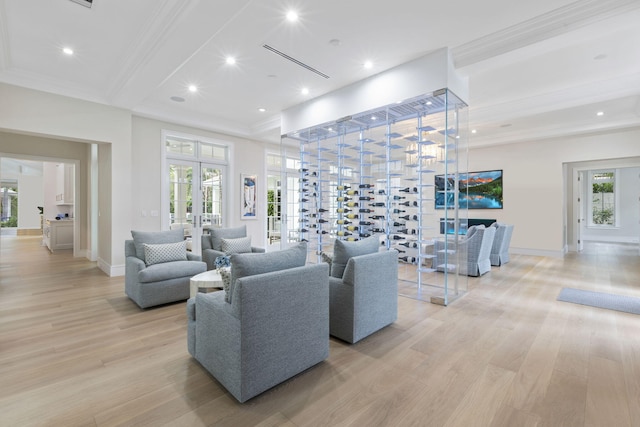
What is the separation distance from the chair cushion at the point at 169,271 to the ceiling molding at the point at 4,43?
3012 millimetres

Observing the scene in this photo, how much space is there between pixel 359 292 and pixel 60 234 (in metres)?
9.54

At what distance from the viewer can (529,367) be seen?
2.27 meters

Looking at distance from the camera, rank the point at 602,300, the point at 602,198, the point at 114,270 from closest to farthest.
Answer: the point at 602,300, the point at 114,270, the point at 602,198

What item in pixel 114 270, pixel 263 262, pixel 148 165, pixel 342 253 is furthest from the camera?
pixel 148 165

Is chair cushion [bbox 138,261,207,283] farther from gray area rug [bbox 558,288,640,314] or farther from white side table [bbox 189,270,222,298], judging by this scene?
gray area rug [bbox 558,288,640,314]

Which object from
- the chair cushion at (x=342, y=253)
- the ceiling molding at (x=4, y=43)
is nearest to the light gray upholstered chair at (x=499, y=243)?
the chair cushion at (x=342, y=253)

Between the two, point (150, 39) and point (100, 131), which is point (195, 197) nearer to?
point (100, 131)

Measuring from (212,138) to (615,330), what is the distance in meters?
7.28

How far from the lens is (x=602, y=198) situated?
10.5 m

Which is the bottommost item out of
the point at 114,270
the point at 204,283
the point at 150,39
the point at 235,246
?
the point at 114,270

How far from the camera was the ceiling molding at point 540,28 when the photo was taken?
9.09 feet

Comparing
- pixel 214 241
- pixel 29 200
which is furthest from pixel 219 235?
pixel 29 200

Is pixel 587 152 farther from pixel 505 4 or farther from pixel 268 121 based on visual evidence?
pixel 268 121

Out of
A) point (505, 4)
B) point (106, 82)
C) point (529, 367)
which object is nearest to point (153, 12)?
point (106, 82)
